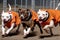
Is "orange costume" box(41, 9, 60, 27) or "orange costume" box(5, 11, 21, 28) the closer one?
"orange costume" box(41, 9, 60, 27)

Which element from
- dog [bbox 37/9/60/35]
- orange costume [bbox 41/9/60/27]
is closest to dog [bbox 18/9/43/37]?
dog [bbox 37/9/60/35]

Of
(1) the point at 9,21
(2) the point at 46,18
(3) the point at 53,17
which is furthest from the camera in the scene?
(1) the point at 9,21

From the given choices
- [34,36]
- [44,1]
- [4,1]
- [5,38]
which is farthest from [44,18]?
[44,1]

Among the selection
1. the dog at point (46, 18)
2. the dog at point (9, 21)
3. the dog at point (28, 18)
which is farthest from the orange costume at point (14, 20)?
the dog at point (46, 18)

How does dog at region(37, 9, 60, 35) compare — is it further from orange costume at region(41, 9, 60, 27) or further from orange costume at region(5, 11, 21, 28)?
orange costume at region(5, 11, 21, 28)

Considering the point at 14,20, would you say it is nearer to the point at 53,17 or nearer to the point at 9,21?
the point at 9,21

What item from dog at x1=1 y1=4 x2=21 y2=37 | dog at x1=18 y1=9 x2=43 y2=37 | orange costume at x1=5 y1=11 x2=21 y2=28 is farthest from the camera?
orange costume at x1=5 y1=11 x2=21 y2=28

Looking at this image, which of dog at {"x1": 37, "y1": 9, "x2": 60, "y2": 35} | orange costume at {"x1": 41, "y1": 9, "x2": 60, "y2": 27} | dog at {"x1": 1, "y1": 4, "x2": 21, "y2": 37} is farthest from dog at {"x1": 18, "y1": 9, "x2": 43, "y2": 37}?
dog at {"x1": 1, "y1": 4, "x2": 21, "y2": 37}

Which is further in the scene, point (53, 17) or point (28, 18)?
point (53, 17)

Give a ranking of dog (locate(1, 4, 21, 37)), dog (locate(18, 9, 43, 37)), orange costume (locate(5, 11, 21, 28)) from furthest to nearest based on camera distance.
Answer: orange costume (locate(5, 11, 21, 28))
dog (locate(1, 4, 21, 37))
dog (locate(18, 9, 43, 37))

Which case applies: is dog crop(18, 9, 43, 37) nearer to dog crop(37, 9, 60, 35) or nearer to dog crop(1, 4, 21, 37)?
dog crop(37, 9, 60, 35)

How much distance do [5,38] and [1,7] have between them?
454 centimetres

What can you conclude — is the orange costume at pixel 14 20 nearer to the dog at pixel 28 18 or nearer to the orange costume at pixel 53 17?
the dog at pixel 28 18

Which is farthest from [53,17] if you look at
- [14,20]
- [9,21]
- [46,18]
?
[9,21]
